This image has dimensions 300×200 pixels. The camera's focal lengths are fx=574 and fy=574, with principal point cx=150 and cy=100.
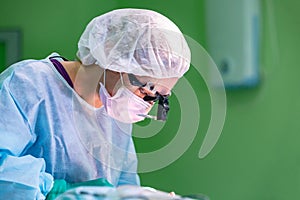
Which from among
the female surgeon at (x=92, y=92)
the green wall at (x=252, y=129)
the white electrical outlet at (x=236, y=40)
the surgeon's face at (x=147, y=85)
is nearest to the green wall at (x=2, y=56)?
the green wall at (x=252, y=129)

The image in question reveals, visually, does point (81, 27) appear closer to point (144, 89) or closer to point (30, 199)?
point (144, 89)

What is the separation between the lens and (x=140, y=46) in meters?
1.36

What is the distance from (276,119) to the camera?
2.00 metres

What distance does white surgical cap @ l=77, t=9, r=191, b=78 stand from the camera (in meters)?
1.36

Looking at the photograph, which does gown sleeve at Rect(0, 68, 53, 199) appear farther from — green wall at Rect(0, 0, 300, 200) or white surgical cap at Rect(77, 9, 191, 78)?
green wall at Rect(0, 0, 300, 200)

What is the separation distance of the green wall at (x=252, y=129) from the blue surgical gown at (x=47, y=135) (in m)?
0.67

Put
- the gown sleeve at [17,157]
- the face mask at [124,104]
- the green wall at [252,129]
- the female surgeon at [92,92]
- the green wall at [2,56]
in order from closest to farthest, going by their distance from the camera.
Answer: the gown sleeve at [17,157]
the female surgeon at [92,92]
the face mask at [124,104]
the green wall at [252,129]
the green wall at [2,56]

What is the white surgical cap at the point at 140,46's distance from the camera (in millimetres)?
1356

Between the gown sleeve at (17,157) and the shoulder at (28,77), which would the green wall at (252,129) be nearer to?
the shoulder at (28,77)

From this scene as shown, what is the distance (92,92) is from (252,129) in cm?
83

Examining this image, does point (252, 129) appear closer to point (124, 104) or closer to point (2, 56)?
point (124, 104)

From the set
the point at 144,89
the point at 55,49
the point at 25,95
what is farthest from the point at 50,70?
the point at 55,49

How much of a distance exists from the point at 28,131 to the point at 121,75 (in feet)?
0.90

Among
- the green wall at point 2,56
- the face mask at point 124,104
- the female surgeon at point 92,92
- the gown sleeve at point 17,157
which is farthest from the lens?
the green wall at point 2,56
